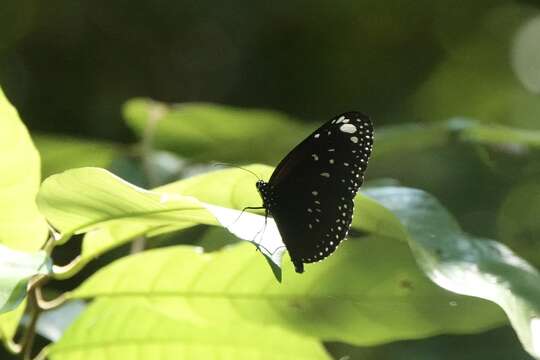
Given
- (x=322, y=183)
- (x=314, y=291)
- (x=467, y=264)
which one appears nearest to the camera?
Answer: (x=467, y=264)

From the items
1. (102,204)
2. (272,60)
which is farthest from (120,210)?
(272,60)

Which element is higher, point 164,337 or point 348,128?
point 348,128

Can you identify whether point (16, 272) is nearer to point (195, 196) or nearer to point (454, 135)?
point (195, 196)

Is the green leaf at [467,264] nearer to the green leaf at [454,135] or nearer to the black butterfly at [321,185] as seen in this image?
the black butterfly at [321,185]

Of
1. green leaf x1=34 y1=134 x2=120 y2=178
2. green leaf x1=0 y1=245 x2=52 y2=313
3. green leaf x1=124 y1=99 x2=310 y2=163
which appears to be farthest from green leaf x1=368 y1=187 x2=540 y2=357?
green leaf x1=34 y1=134 x2=120 y2=178

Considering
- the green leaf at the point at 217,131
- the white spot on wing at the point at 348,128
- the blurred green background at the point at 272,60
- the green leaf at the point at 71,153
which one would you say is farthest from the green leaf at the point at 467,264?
the blurred green background at the point at 272,60

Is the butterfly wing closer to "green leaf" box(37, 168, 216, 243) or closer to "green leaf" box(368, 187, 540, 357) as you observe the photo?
"green leaf" box(368, 187, 540, 357)

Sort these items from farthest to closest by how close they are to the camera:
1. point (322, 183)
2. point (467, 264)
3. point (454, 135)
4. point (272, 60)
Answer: point (272, 60), point (454, 135), point (322, 183), point (467, 264)

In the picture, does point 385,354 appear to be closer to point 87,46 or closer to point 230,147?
point 230,147
